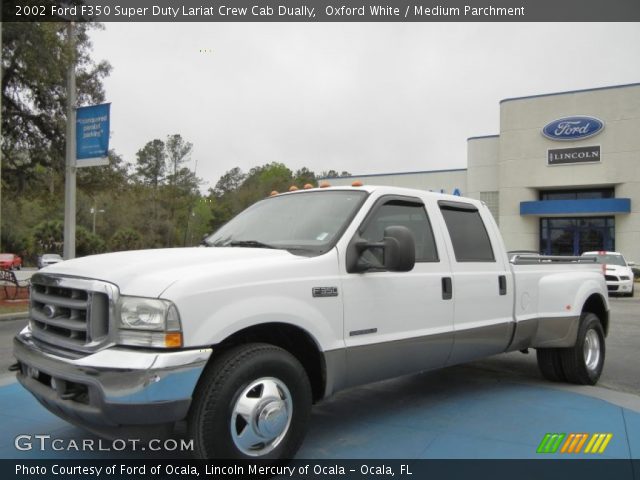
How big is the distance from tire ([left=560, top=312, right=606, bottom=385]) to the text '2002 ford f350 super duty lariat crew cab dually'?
953 mm

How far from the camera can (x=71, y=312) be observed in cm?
341

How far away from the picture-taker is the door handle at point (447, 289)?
4.61 m

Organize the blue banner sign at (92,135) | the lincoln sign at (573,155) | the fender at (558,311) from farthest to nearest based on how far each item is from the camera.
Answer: the lincoln sign at (573,155) → the blue banner sign at (92,135) → the fender at (558,311)

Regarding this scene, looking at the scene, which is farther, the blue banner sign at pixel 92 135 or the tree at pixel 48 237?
the tree at pixel 48 237

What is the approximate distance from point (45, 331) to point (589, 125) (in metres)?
35.7

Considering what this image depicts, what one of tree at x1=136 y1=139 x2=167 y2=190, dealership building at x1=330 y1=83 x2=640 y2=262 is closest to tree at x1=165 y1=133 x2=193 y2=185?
tree at x1=136 y1=139 x2=167 y2=190

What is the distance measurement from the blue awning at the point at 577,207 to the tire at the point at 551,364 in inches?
1193

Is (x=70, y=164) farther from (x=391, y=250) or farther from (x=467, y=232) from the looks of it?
(x=391, y=250)

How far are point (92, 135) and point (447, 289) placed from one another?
13.0m

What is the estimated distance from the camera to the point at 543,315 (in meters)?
5.68

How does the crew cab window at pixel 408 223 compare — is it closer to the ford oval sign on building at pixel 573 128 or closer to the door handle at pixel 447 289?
the door handle at pixel 447 289

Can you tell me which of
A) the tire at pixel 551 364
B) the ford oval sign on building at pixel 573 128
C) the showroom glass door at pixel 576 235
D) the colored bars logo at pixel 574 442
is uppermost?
the ford oval sign on building at pixel 573 128

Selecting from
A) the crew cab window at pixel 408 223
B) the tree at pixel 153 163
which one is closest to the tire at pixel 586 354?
the crew cab window at pixel 408 223

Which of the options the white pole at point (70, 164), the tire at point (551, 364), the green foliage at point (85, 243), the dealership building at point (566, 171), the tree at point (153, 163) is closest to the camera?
the tire at point (551, 364)
